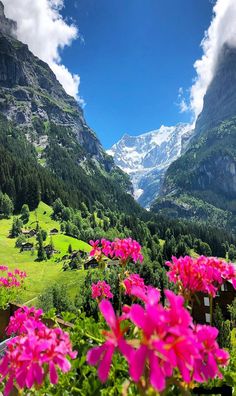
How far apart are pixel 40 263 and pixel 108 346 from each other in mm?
104753

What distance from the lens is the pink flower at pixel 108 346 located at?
1.92m

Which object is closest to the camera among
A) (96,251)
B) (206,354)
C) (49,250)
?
(206,354)

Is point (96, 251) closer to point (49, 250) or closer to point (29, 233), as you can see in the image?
point (49, 250)

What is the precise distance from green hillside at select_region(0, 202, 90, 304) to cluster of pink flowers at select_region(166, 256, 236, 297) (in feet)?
183

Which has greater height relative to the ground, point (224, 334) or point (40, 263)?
point (40, 263)

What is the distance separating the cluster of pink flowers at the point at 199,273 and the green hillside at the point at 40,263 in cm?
5564

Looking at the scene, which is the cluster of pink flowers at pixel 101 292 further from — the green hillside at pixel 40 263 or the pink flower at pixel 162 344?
the green hillside at pixel 40 263

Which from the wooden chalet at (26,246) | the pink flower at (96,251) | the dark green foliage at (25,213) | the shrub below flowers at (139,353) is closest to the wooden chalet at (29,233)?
the wooden chalet at (26,246)

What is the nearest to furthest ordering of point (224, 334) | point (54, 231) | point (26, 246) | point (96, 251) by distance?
1. point (96, 251)
2. point (224, 334)
3. point (26, 246)
4. point (54, 231)

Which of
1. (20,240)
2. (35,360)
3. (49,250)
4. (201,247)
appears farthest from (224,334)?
(201,247)

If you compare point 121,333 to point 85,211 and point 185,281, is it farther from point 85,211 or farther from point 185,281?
point 85,211

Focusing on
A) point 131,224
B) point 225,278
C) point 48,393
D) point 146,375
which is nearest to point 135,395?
point 48,393

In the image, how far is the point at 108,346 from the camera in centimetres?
197

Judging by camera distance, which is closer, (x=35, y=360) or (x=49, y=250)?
(x=35, y=360)
